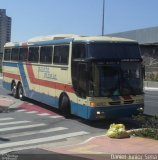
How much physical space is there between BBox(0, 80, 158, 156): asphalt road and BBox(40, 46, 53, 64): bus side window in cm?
227

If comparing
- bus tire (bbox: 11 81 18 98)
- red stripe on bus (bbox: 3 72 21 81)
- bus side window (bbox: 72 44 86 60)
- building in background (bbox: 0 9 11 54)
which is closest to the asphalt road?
bus side window (bbox: 72 44 86 60)

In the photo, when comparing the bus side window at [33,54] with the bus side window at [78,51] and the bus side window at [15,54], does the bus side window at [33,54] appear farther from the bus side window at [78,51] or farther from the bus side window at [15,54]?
the bus side window at [78,51]

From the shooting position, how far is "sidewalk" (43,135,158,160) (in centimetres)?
1099

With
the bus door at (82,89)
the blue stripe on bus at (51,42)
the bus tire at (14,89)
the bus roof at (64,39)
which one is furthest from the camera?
the bus tire at (14,89)

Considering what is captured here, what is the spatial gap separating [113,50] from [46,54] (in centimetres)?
470

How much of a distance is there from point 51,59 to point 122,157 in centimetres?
1021

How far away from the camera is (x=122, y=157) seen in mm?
10359

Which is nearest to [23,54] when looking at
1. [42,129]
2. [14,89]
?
[14,89]

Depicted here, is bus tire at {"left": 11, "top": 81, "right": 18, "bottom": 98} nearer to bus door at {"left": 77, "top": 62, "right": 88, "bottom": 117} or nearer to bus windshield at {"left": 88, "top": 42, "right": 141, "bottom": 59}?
bus door at {"left": 77, "top": 62, "right": 88, "bottom": 117}

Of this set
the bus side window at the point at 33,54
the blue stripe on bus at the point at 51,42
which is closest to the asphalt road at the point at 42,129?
the bus side window at the point at 33,54

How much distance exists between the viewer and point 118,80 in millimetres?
16625

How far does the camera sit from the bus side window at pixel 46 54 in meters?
20.2

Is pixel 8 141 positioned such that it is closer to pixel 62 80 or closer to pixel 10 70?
pixel 62 80

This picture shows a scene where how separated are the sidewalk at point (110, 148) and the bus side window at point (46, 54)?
294 inches
